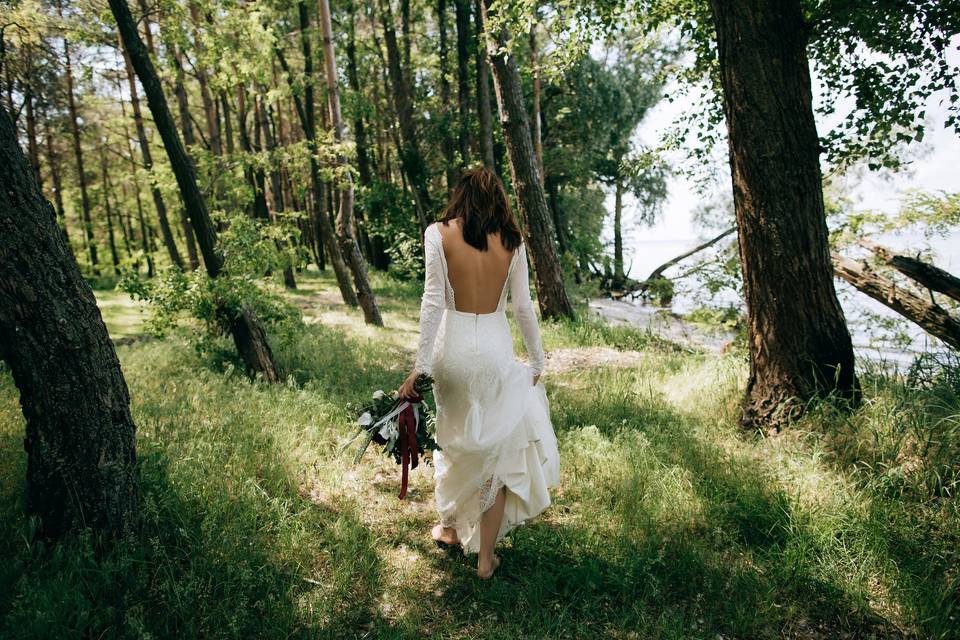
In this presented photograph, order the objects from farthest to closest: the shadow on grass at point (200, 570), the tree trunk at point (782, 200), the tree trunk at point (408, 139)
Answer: the tree trunk at point (408, 139), the tree trunk at point (782, 200), the shadow on grass at point (200, 570)

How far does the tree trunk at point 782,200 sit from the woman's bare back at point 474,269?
8.04 feet

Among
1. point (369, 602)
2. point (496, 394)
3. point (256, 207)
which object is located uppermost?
point (256, 207)

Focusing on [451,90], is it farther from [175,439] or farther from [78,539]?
[78,539]

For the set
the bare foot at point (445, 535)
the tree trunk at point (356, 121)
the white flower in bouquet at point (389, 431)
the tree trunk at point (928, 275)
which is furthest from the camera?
the tree trunk at point (356, 121)

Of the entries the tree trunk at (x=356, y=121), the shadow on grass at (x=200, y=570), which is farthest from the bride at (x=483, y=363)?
the tree trunk at (x=356, y=121)

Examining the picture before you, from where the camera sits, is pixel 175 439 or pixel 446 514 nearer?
pixel 446 514

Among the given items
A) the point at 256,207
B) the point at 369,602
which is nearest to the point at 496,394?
the point at 369,602

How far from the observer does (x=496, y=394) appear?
3.28 meters

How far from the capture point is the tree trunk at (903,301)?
21.0 feet

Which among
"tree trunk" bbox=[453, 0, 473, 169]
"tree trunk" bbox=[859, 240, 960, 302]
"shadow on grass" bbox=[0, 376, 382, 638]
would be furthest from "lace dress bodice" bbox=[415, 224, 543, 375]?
"tree trunk" bbox=[453, 0, 473, 169]

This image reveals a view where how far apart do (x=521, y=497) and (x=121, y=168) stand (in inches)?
1105

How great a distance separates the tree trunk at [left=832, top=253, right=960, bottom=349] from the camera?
641 cm

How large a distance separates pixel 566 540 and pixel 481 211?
2305 millimetres

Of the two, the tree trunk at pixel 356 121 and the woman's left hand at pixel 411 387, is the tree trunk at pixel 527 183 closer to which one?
the woman's left hand at pixel 411 387
